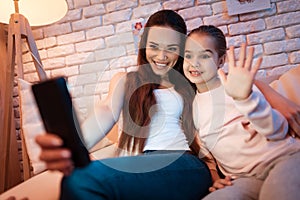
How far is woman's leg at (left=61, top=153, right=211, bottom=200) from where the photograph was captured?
A: 0.58 m

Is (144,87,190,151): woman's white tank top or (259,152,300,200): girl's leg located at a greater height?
(144,87,190,151): woman's white tank top

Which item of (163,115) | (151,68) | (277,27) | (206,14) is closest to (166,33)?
(151,68)

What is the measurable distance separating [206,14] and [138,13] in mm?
347

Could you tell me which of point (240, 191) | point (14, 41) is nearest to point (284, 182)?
point (240, 191)

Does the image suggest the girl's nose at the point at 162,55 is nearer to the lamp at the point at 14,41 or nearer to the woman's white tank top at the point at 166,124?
the woman's white tank top at the point at 166,124

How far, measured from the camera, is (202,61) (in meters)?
0.92

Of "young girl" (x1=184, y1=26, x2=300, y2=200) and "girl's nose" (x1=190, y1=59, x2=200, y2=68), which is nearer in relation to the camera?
"young girl" (x1=184, y1=26, x2=300, y2=200)

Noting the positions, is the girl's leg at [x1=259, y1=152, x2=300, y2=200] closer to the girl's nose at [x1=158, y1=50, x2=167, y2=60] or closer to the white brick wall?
the girl's nose at [x1=158, y1=50, x2=167, y2=60]

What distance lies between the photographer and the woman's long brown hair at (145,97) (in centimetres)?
99

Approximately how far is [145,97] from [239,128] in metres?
0.31

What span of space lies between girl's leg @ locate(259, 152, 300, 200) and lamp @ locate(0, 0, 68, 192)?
3.05 feet

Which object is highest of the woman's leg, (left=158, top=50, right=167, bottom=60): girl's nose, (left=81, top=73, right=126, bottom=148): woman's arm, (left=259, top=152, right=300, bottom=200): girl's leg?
(left=158, top=50, right=167, bottom=60): girl's nose

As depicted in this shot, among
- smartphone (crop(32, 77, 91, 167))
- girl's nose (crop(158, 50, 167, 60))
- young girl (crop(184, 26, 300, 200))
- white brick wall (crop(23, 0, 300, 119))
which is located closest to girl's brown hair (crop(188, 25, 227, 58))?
young girl (crop(184, 26, 300, 200))

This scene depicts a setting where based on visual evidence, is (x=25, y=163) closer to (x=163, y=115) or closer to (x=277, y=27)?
(x=163, y=115)
